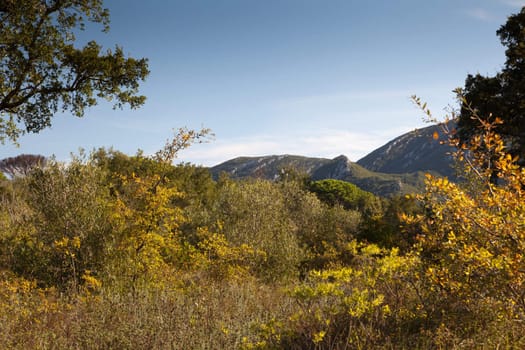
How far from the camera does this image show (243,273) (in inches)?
464

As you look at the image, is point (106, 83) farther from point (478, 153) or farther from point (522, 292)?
point (522, 292)

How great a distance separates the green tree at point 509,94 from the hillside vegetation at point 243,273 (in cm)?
673

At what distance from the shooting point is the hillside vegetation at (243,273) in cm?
461

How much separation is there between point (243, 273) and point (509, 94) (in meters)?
16.3

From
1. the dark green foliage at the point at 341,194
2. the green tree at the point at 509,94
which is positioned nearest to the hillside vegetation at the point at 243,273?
the green tree at the point at 509,94

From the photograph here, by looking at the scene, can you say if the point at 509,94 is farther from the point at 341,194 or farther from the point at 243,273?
the point at 341,194

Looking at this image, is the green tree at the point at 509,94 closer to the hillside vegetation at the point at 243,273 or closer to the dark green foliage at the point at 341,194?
the hillside vegetation at the point at 243,273

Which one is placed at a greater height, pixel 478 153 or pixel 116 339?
pixel 478 153

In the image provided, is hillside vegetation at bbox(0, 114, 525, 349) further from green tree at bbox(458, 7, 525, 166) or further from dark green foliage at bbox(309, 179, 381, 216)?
dark green foliage at bbox(309, 179, 381, 216)

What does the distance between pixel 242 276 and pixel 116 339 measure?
632 cm

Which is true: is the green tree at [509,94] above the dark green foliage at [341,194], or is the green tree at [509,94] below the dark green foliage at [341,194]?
above

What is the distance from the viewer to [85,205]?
35.4ft

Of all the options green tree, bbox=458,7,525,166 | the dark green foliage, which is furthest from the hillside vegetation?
the dark green foliage

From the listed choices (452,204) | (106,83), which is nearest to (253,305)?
(452,204)
